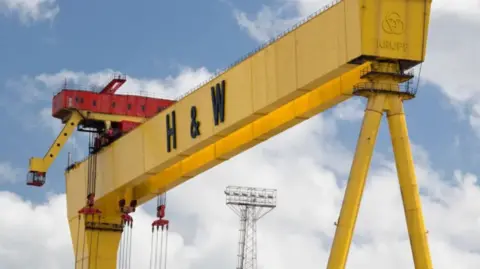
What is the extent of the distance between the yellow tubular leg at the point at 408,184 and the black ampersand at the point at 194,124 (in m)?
7.42

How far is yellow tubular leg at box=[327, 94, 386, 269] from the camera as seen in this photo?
28.8 m

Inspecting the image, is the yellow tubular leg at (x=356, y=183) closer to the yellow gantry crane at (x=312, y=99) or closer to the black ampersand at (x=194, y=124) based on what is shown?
the yellow gantry crane at (x=312, y=99)

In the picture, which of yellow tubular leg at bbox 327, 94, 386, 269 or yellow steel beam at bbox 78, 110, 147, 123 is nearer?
yellow tubular leg at bbox 327, 94, 386, 269

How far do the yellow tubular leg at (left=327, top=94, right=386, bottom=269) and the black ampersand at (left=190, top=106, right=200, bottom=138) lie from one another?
7.26m

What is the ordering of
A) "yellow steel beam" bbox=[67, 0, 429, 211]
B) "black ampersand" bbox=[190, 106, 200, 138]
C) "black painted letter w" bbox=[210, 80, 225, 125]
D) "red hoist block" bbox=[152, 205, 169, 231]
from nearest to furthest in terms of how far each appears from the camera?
1. "yellow steel beam" bbox=[67, 0, 429, 211]
2. "black painted letter w" bbox=[210, 80, 225, 125]
3. "black ampersand" bbox=[190, 106, 200, 138]
4. "red hoist block" bbox=[152, 205, 169, 231]

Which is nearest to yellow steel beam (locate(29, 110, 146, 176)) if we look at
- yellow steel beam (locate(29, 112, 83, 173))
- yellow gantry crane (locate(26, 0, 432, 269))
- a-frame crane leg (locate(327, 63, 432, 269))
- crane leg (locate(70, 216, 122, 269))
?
yellow steel beam (locate(29, 112, 83, 173))

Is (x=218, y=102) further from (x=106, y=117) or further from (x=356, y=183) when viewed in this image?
(x=106, y=117)

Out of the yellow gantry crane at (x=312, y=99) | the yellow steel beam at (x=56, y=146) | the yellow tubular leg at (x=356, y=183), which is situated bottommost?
the yellow tubular leg at (x=356, y=183)

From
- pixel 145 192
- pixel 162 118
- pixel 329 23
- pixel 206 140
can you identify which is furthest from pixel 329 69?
pixel 145 192

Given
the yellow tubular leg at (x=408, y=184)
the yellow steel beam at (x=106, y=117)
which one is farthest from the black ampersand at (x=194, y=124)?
the yellow steel beam at (x=106, y=117)

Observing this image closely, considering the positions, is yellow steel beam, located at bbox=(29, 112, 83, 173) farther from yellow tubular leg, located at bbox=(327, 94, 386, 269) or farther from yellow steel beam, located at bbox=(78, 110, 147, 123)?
yellow tubular leg, located at bbox=(327, 94, 386, 269)

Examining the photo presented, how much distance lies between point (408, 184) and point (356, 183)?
1170 mm

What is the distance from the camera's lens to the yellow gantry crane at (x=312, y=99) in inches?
1133

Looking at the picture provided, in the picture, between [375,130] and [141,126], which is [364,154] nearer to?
[375,130]
